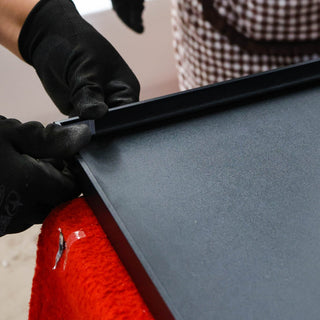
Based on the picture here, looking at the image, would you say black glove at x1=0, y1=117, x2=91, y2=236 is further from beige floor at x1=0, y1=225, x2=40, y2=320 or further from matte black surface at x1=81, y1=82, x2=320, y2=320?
beige floor at x1=0, y1=225, x2=40, y2=320

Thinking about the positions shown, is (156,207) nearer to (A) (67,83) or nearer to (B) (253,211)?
(B) (253,211)

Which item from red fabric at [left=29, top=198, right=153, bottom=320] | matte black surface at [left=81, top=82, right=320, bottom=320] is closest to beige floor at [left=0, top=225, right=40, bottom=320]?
red fabric at [left=29, top=198, right=153, bottom=320]

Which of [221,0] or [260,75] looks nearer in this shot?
[260,75]

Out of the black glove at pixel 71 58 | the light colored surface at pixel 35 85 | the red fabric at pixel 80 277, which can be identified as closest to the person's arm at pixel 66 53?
the black glove at pixel 71 58

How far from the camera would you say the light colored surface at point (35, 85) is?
0.89 metres

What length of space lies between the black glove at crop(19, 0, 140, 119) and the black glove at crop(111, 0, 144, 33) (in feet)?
0.49

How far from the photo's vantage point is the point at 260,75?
41 centimetres

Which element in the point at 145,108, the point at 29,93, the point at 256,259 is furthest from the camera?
the point at 29,93

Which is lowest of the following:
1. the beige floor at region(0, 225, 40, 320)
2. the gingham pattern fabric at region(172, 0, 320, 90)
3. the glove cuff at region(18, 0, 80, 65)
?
the beige floor at region(0, 225, 40, 320)

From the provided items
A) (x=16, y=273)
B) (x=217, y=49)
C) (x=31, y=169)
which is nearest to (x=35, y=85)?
(x=16, y=273)

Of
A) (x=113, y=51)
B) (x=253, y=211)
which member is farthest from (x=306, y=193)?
(x=113, y=51)

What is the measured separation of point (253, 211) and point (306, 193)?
4 centimetres

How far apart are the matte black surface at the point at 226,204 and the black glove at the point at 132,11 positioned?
11.6 inches

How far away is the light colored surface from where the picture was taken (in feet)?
2.91
